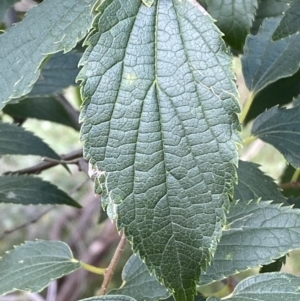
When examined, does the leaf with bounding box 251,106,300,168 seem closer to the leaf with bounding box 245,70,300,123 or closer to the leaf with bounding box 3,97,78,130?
the leaf with bounding box 245,70,300,123

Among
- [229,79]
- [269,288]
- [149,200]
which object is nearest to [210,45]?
[229,79]

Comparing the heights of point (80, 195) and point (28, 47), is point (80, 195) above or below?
below

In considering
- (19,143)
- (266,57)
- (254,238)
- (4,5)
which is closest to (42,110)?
(19,143)

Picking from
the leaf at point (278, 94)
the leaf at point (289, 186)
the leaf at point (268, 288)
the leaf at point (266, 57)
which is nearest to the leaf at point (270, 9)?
the leaf at point (266, 57)

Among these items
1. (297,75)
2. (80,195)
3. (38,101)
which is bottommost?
(80,195)

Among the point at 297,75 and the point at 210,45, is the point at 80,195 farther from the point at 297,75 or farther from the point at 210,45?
the point at 210,45

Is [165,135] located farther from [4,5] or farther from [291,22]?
[4,5]

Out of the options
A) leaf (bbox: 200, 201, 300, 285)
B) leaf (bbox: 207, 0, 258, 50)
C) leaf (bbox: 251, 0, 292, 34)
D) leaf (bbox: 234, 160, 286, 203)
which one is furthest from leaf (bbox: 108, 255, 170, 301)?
leaf (bbox: 251, 0, 292, 34)

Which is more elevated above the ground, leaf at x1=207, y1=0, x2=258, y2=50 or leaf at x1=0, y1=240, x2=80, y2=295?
leaf at x1=207, y1=0, x2=258, y2=50
